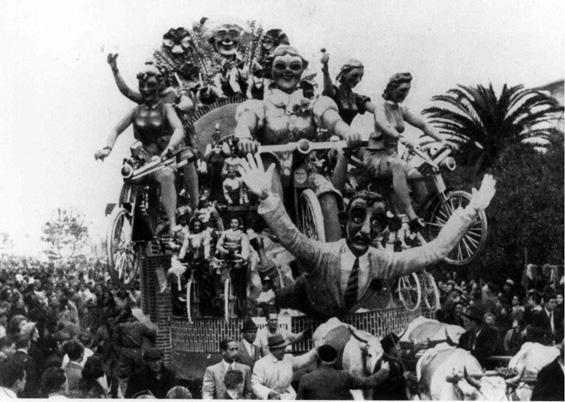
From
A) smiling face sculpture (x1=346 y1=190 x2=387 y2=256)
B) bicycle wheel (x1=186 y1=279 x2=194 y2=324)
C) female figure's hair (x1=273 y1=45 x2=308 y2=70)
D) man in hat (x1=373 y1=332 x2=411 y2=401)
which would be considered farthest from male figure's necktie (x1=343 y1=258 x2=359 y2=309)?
female figure's hair (x1=273 y1=45 x2=308 y2=70)

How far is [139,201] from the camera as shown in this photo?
1005cm

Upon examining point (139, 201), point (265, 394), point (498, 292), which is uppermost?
point (139, 201)

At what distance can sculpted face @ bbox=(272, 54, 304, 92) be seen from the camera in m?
9.83

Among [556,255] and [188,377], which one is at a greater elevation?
[556,255]

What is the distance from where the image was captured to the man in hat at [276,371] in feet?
31.4

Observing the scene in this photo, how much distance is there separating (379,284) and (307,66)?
2177 millimetres

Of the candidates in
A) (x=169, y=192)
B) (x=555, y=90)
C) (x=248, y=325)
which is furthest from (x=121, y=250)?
(x=555, y=90)

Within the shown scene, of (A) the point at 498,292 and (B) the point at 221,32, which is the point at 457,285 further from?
(B) the point at 221,32

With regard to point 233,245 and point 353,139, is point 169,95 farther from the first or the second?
point 353,139

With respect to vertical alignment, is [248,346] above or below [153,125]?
below

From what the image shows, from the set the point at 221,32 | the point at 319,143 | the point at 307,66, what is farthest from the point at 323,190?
the point at 221,32

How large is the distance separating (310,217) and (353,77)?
1.39m

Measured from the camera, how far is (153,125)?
1007 centimetres

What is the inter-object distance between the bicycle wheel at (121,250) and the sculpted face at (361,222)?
2088 mm
